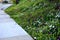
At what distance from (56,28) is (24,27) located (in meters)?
2.06

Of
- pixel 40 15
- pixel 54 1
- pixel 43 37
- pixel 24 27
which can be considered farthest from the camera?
pixel 54 1

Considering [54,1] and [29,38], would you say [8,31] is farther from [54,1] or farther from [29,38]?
[54,1]

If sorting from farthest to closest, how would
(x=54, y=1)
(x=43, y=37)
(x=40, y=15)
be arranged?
(x=54, y=1) → (x=40, y=15) → (x=43, y=37)

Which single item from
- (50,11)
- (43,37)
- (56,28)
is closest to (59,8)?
(50,11)

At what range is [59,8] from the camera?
364 inches

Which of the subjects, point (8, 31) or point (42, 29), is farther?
point (8, 31)

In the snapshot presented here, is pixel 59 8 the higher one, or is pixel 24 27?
pixel 59 8

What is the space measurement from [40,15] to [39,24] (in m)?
1.16

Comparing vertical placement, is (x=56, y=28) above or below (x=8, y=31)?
above

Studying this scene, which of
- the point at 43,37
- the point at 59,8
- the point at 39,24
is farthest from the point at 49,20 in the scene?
the point at 43,37

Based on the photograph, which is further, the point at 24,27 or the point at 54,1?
the point at 54,1

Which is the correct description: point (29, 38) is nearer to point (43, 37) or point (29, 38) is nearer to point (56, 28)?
point (43, 37)

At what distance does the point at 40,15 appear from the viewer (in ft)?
31.5

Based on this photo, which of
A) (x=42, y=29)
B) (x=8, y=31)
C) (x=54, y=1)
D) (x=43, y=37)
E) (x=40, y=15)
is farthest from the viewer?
(x=54, y=1)
